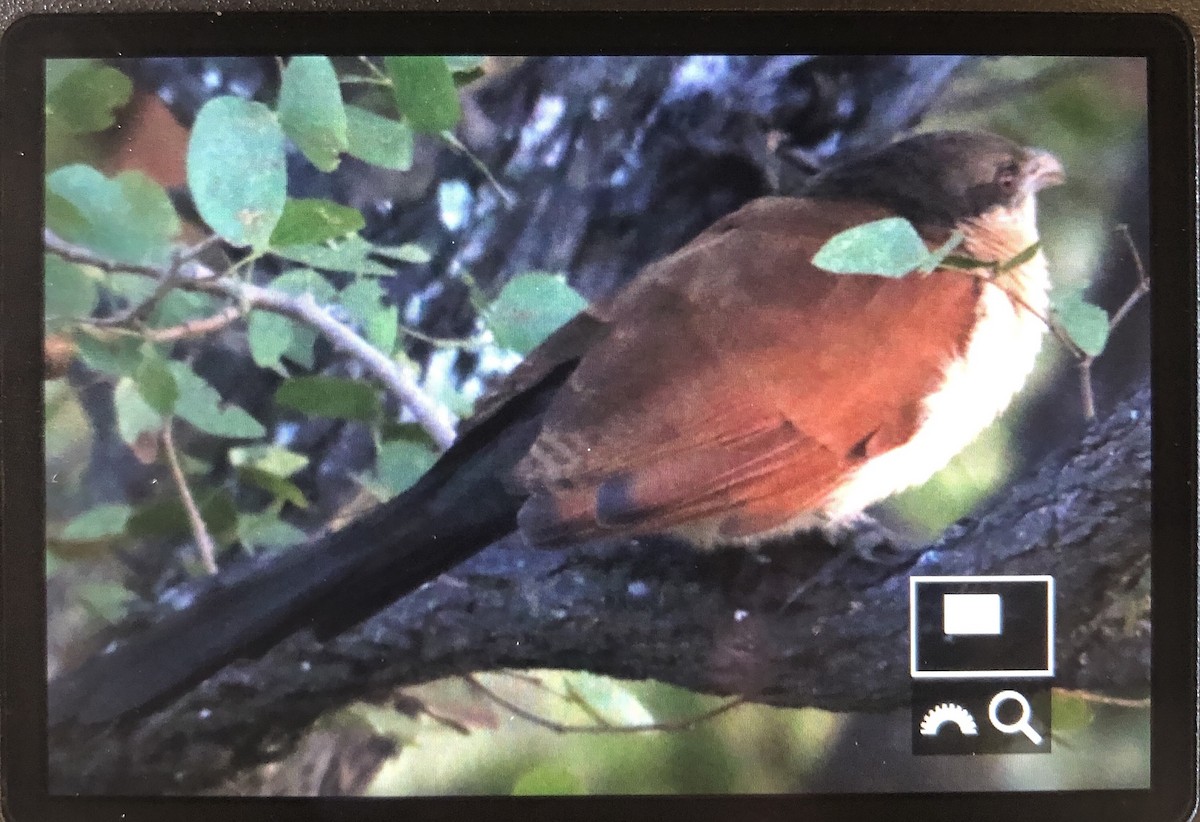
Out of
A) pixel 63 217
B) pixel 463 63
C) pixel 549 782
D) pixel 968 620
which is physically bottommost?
pixel 549 782

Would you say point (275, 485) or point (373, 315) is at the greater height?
point (373, 315)

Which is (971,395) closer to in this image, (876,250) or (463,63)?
(876,250)

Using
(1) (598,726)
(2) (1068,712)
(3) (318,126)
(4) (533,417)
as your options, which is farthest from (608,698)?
(3) (318,126)

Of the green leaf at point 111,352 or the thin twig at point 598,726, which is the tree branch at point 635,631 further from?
the green leaf at point 111,352

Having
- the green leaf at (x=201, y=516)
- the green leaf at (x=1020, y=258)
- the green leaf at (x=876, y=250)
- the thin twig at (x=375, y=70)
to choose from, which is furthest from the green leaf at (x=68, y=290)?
the green leaf at (x=1020, y=258)

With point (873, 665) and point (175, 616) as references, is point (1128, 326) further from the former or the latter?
point (175, 616)

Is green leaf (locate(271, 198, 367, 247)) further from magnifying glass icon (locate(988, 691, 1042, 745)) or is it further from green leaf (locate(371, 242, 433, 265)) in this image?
magnifying glass icon (locate(988, 691, 1042, 745))
